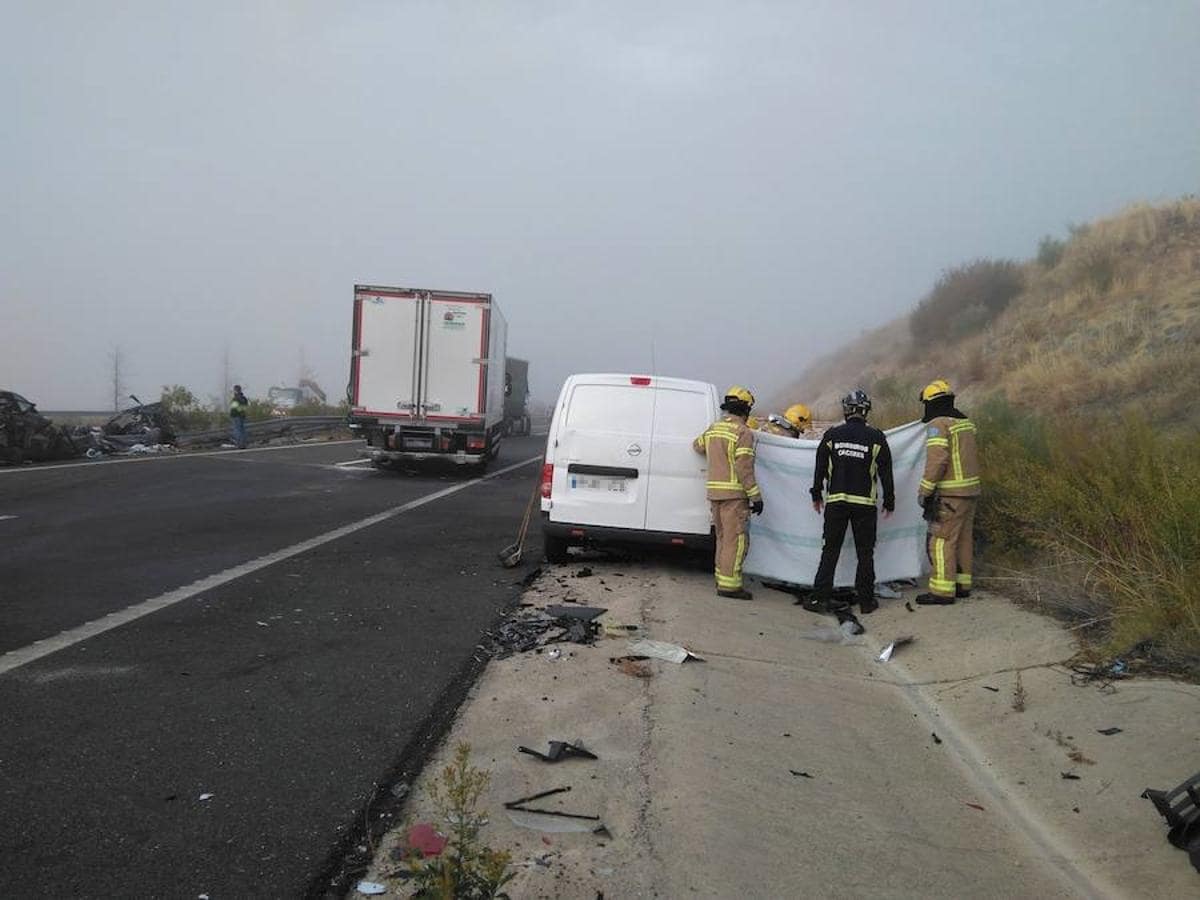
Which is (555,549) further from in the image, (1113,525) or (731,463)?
(1113,525)

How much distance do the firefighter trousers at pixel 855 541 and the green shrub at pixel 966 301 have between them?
71.6 ft

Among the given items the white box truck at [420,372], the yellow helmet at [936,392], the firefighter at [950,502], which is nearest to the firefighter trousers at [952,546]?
the firefighter at [950,502]

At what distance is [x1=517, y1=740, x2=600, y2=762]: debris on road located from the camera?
4.11 m

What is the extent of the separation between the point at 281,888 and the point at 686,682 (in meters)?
2.75

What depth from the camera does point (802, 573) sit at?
8180 mm

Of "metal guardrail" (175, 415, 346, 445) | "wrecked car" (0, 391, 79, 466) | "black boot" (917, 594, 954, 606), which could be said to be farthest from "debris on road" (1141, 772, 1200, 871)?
"metal guardrail" (175, 415, 346, 445)

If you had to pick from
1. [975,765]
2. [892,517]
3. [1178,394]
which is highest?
[1178,394]

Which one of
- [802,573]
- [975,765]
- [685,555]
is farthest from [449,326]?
[975,765]

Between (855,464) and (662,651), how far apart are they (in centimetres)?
257

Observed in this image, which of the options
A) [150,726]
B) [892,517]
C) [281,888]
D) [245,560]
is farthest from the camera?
[245,560]

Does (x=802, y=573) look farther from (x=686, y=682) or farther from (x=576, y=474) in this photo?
(x=686, y=682)

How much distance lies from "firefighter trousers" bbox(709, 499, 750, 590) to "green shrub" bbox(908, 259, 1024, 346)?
21.9 metres

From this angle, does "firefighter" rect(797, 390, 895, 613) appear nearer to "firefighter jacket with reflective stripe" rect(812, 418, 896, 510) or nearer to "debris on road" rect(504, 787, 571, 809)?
"firefighter jacket with reflective stripe" rect(812, 418, 896, 510)

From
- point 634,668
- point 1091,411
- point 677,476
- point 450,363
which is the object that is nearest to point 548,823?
point 634,668
